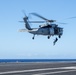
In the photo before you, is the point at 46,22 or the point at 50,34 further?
the point at 46,22

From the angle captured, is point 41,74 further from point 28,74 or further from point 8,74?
point 8,74

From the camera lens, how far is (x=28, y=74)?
35031 mm

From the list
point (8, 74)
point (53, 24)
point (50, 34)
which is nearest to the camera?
point (8, 74)

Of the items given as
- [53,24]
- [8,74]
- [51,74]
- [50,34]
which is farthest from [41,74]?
[53,24]

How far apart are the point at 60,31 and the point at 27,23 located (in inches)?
443

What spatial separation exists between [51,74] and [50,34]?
Result: 3648 cm

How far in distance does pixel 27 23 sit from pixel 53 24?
7.84m

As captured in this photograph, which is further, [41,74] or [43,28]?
[43,28]

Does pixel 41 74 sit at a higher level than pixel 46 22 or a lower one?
lower

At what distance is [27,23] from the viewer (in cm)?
7950

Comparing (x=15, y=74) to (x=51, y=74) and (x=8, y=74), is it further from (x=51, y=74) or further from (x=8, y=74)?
(x=51, y=74)

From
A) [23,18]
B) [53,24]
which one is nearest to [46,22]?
[53,24]

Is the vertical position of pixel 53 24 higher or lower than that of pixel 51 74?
higher

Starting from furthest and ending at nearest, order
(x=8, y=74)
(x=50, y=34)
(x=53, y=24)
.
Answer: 1. (x=53, y=24)
2. (x=50, y=34)
3. (x=8, y=74)
